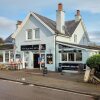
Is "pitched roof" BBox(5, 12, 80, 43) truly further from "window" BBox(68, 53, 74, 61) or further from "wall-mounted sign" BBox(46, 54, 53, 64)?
"window" BBox(68, 53, 74, 61)

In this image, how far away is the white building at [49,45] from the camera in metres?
33.6

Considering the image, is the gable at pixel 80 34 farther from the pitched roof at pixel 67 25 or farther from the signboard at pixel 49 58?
the signboard at pixel 49 58

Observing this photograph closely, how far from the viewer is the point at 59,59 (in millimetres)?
34750

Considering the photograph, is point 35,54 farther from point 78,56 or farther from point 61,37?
point 78,56

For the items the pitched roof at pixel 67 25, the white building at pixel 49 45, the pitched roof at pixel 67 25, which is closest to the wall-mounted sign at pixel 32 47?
the white building at pixel 49 45

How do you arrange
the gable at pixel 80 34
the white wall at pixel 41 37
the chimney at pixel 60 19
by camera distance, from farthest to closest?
the gable at pixel 80 34 → the chimney at pixel 60 19 → the white wall at pixel 41 37

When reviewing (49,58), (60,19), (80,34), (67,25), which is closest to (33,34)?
(60,19)

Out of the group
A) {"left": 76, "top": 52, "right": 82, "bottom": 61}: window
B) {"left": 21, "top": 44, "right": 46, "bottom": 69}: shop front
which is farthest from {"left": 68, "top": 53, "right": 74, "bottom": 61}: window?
{"left": 21, "top": 44, "right": 46, "bottom": 69}: shop front

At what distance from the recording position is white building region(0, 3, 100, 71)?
33.6 meters

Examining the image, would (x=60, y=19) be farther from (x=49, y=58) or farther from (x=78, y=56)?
(x=78, y=56)

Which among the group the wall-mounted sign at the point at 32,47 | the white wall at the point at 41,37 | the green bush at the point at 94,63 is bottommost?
the green bush at the point at 94,63

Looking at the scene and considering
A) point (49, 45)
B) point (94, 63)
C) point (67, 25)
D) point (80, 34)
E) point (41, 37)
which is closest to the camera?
point (94, 63)

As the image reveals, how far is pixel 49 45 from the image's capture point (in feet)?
115

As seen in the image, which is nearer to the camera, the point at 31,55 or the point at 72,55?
A: the point at 72,55
